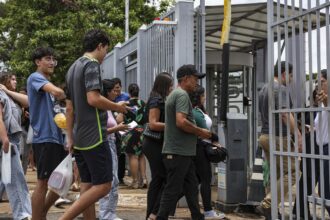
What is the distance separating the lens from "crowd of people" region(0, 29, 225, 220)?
499 centimetres

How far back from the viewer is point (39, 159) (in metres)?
5.74

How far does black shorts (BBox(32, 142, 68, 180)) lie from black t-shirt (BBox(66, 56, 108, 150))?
0.67 m

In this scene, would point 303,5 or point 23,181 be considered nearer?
→ point 303,5

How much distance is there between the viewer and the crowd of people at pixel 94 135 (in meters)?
4.99

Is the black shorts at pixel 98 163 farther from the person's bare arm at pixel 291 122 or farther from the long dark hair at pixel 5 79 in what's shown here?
the long dark hair at pixel 5 79

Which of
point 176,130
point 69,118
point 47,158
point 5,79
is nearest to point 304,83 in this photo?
point 176,130

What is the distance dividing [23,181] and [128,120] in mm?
2788

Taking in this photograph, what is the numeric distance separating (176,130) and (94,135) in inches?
45.2

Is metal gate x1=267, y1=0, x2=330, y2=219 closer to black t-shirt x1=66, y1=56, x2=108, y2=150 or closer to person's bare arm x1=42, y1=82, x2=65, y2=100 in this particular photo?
black t-shirt x1=66, y1=56, x2=108, y2=150

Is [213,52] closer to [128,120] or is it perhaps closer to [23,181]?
[128,120]

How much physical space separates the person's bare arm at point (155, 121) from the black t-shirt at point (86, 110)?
112 cm

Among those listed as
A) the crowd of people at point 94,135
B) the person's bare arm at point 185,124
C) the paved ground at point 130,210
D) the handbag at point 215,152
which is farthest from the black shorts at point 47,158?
the handbag at point 215,152

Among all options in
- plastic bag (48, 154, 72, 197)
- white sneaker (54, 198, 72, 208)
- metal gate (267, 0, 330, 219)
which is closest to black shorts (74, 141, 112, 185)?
plastic bag (48, 154, 72, 197)

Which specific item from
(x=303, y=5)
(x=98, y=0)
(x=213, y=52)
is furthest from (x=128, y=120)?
(x=98, y=0)
